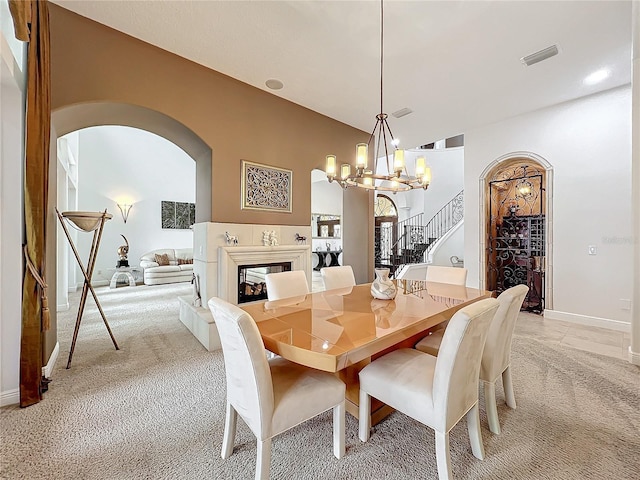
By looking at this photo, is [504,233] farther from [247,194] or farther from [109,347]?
[109,347]

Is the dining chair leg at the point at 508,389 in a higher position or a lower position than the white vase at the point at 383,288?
lower

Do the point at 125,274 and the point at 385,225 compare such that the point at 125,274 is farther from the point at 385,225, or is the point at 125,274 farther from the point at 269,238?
the point at 385,225

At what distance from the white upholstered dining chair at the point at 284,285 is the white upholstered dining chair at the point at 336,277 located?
1.13 feet

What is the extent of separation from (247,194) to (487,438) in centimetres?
333

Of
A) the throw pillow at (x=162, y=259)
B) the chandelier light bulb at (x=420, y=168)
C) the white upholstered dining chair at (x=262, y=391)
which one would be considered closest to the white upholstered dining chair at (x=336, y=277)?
the chandelier light bulb at (x=420, y=168)

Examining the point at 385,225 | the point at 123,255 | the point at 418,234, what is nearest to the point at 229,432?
the point at 123,255

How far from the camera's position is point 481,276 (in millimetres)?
5012

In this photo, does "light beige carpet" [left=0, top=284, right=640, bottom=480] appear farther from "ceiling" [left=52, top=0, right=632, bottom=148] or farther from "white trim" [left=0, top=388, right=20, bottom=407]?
"ceiling" [left=52, top=0, right=632, bottom=148]

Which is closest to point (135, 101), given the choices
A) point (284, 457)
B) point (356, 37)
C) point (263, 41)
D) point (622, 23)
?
point (263, 41)

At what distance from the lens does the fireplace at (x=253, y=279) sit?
3.70 metres

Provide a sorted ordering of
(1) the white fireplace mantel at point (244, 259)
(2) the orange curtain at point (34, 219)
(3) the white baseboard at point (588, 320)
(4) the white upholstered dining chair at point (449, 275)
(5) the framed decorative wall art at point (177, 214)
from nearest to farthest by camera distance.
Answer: (2) the orange curtain at point (34, 219) → (4) the white upholstered dining chair at point (449, 275) → (1) the white fireplace mantel at point (244, 259) → (3) the white baseboard at point (588, 320) → (5) the framed decorative wall art at point (177, 214)

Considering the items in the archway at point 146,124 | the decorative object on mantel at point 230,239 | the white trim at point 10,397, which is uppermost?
the archway at point 146,124

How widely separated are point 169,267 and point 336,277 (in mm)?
5958

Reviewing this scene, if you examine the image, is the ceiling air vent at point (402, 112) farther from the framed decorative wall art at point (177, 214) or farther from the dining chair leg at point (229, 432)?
the framed decorative wall art at point (177, 214)
